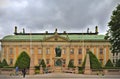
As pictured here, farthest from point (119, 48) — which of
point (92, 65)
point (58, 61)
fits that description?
point (58, 61)

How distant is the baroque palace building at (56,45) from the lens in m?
103

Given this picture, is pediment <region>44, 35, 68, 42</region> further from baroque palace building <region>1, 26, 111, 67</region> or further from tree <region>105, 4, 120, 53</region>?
tree <region>105, 4, 120, 53</region>

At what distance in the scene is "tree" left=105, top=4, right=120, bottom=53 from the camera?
51.7m

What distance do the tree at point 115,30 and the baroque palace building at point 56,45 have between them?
4899 centimetres

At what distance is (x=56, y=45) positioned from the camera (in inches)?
4090

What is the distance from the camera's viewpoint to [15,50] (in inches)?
4173

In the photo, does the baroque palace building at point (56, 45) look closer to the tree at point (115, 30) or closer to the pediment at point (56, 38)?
the pediment at point (56, 38)

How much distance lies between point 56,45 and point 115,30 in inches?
2057

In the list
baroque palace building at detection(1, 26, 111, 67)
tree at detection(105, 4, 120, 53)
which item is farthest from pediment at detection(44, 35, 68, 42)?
tree at detection(105, 4, 120, 53)

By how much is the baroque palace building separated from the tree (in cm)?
4899

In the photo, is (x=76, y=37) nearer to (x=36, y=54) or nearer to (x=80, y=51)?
(x=80, y=51)

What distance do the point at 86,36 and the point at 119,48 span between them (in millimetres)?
52898

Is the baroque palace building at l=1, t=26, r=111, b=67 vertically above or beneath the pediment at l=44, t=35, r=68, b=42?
beneath

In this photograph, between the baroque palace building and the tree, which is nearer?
the tree
